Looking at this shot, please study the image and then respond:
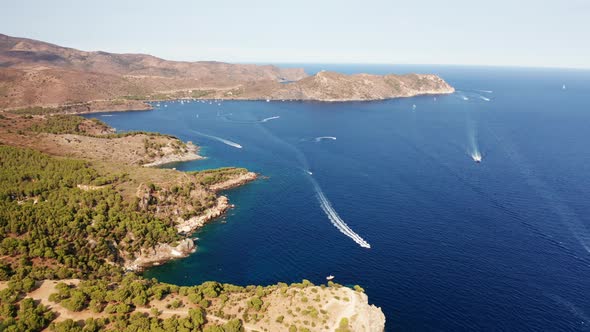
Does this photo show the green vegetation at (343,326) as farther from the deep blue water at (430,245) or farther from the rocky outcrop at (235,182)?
the rocky outcrop at (235,182)

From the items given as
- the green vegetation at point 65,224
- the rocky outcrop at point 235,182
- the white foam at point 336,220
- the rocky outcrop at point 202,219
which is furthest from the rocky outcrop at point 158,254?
the white foam at point 336,220

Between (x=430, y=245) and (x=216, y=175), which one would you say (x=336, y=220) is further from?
(x=216, y=175)

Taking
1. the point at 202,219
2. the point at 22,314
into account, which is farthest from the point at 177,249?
the point at 22,314

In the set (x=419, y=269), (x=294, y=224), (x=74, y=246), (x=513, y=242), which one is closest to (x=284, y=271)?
(x=294, y=224)

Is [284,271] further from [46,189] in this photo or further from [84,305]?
[46,189]

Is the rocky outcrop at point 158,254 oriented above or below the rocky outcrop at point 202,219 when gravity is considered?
below

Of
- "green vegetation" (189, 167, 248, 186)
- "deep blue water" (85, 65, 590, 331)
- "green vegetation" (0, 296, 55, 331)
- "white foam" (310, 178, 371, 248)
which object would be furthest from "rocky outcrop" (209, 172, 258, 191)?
"green vegetation" (0, 296, 55, 331)

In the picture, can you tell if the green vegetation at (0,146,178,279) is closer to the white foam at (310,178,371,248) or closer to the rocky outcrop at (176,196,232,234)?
the rocky outcrop at (176,196,232,234)
